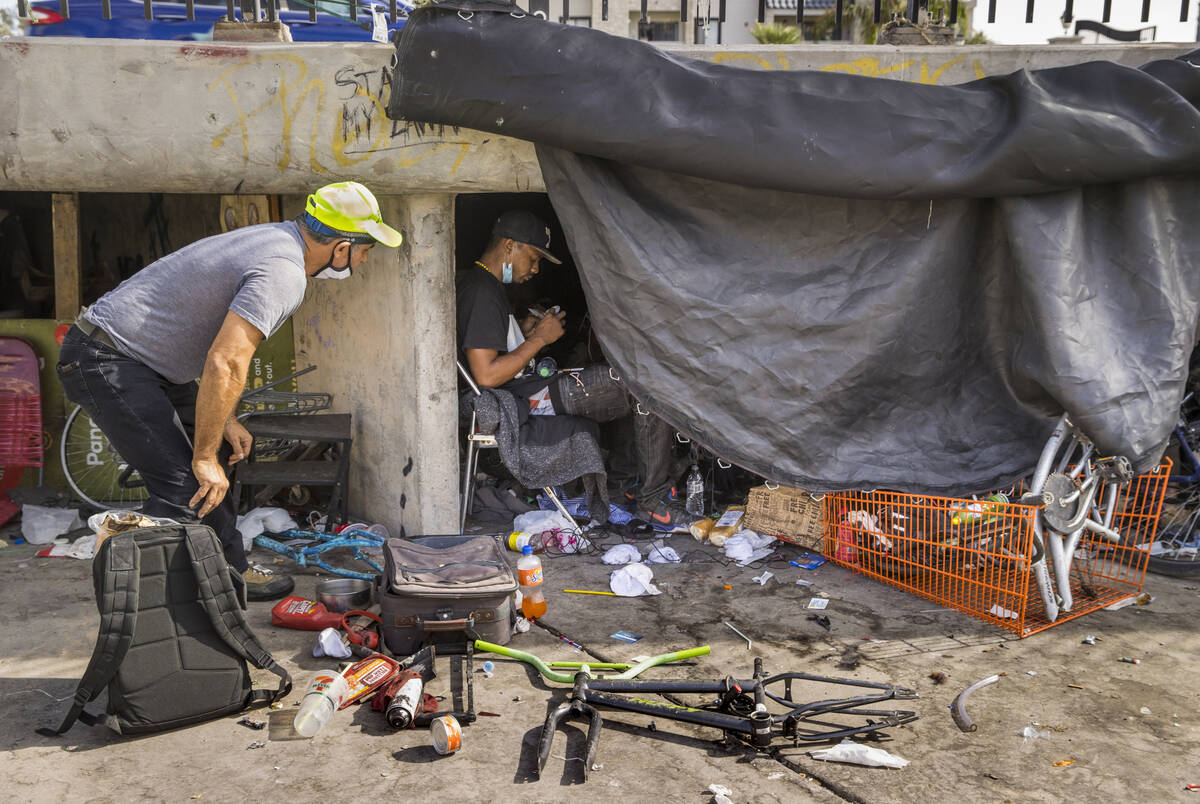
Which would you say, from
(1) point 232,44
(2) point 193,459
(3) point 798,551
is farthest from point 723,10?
(2) point 193,459

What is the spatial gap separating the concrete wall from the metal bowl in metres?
1.03

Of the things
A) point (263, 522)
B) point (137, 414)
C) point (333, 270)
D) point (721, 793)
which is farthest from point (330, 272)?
point (721, 793)

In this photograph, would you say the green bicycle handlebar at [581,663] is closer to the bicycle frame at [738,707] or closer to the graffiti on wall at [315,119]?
the bicycle frame at [738,707]

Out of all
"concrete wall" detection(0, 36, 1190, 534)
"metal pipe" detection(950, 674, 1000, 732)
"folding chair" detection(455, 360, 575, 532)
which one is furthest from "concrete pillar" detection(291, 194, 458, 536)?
"metal pipe" detection(950, 674, 1000, 732)

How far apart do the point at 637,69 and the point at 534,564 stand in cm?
217

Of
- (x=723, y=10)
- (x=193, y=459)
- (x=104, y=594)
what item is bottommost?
(x=104, y=594)

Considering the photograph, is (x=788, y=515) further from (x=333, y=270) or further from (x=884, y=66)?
(x=333, y=270)

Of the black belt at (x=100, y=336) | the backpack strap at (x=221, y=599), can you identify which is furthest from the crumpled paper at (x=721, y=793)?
the black belt at (x=100, y=336)

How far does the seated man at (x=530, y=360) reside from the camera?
5578 mm

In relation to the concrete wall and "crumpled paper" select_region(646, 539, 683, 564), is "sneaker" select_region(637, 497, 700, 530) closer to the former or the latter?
"crumpled paper" select_region(646, 539, 683, 564)

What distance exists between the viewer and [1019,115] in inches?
163

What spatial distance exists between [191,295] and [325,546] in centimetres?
176

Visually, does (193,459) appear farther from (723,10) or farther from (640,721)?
(723,10)

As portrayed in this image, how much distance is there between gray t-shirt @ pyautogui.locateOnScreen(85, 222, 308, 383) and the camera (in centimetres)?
368
